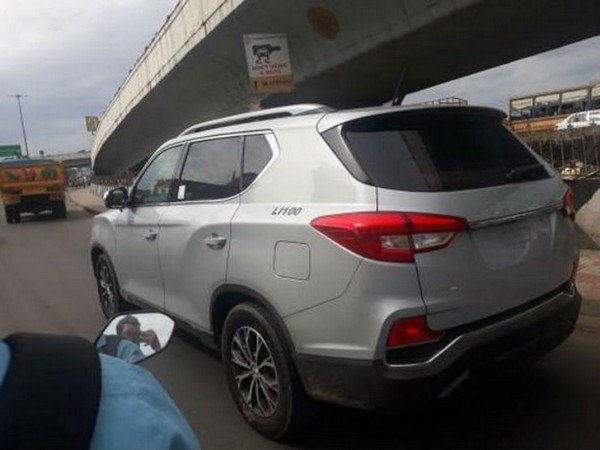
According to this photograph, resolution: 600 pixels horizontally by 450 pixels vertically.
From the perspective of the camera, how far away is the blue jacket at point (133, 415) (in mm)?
1113

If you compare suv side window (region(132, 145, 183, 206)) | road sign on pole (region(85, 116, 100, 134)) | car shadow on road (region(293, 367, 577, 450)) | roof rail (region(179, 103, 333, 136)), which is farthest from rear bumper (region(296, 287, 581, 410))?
road sign on pole (region(85, 116, 100, 134))

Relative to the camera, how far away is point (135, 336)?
6.02ft

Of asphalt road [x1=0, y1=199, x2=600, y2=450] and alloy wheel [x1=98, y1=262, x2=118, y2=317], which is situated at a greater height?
alloy wheel [x1=98, y1=262, x2=118, y2=317]

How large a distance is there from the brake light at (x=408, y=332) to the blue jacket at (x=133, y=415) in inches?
58.8

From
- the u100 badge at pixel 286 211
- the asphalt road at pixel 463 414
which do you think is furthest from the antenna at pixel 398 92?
the u100 badge at pixel 286 211

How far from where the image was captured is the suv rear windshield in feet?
9.49

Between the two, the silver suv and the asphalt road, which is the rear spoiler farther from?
the asphalt road

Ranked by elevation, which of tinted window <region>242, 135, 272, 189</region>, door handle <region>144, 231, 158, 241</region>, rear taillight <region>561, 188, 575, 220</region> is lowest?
rear taillight <region>561, 188, 575, 220</region>

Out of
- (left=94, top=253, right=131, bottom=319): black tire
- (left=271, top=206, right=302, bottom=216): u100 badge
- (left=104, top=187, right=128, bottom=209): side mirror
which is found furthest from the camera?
(left=94, top=253, right=131, bottom=319): black tire

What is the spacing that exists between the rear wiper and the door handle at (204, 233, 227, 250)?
1658 mm

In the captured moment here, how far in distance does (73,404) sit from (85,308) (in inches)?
242

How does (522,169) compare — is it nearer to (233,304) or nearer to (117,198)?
(233,304)

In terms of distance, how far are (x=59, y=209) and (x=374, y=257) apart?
843 inches

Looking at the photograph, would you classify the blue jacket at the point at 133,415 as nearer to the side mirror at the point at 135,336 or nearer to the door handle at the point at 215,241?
the side mirror at the point at 135,336
